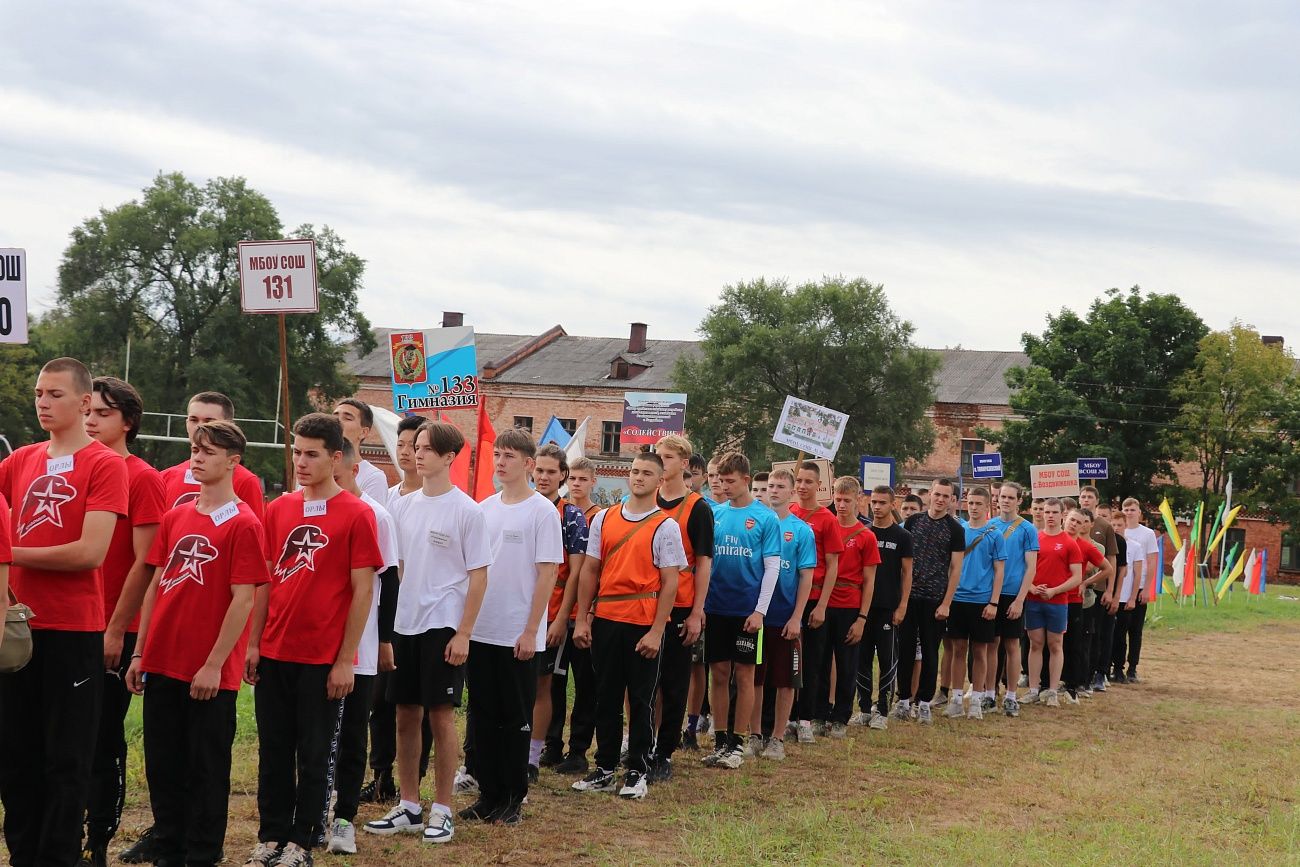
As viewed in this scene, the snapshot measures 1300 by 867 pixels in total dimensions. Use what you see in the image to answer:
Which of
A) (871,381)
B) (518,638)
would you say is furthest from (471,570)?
(871,381)

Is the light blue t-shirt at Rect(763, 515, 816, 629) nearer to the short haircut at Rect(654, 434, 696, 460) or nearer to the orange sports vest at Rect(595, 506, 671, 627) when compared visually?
the short haircut at Rect(654, 434, 696, 460)

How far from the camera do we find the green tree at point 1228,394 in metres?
54.6

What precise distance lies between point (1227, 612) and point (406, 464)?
25.3 metres

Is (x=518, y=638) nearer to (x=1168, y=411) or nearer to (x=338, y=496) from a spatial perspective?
(x=338, y=496)

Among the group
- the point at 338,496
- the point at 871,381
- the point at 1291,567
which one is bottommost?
the point at 1291,567

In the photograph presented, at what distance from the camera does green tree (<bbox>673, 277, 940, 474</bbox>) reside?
58.1 metres

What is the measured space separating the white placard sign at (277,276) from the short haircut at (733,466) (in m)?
3.84

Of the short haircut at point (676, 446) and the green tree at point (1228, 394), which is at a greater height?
the green tree at point (1228, 394)

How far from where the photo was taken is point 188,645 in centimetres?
548

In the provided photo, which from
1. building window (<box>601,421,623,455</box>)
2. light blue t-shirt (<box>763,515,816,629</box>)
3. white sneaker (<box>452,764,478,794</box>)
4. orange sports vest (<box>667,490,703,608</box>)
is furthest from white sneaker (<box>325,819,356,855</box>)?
building window (<box>601,421,623,455</box>)

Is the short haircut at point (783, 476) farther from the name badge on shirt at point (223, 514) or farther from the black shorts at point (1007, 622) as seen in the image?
the name badge on shirt at point (223, 514)

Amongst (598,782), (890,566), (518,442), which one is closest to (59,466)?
(518,442)

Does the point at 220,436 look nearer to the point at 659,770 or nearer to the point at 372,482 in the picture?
the point at 372,482

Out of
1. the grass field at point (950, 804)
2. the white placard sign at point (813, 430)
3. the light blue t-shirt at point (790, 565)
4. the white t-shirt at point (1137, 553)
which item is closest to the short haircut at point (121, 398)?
the grass field at point (950, 804)
